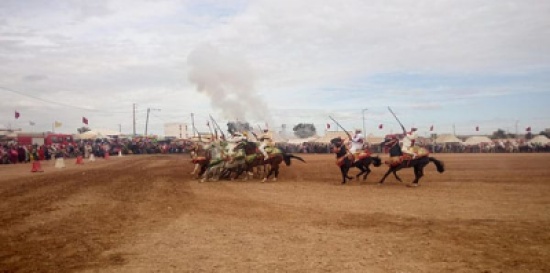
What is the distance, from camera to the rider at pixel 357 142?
20.6m

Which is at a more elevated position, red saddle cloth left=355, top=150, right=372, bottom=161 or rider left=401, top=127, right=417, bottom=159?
rider left=401, top=127, right=417, bottom=159

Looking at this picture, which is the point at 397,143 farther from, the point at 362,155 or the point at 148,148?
the point at 148,148

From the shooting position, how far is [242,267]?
293 inches

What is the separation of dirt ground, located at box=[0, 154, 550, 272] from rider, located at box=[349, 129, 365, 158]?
2.75 metres

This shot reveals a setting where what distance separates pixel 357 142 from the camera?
68.1ft

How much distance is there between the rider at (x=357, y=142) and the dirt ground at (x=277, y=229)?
9.01 ft

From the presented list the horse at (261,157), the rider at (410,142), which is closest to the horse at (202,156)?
the horse at (261,157)

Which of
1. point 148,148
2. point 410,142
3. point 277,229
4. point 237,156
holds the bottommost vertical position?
point 277,229

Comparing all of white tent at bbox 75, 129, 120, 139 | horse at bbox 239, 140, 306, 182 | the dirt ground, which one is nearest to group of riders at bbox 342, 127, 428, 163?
the dirt ground

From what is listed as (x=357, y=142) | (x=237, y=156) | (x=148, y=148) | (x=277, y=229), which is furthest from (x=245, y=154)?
(x=148, y=148)

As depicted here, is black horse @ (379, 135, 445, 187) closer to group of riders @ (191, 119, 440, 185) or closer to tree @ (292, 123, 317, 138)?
group of riders @ (191, 119, 440, 185)

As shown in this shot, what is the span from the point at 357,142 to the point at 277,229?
11157mm

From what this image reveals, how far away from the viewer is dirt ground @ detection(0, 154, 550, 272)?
7.63 metres

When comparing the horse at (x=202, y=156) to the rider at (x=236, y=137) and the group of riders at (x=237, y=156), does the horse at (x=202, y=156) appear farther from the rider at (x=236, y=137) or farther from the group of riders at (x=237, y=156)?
the rider at (x=236, y=137)
